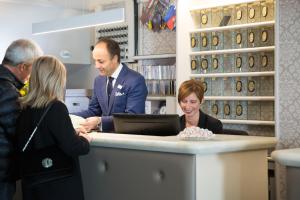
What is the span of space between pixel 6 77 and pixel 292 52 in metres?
2.77

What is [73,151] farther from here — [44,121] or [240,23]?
[240,23]

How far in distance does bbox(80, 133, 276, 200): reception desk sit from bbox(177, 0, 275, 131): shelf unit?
2.47 m

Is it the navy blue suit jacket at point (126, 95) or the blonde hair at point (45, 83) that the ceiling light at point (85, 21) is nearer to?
the navy blue suit jacket at point (126, 95)

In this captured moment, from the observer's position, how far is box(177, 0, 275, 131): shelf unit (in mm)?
5289

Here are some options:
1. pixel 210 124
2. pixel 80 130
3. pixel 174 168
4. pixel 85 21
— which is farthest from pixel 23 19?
pixel 174 168

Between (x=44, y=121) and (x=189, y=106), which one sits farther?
(x=189, y=106)

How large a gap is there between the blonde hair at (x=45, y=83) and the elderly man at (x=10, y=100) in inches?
5.7

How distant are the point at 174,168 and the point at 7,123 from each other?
95cm

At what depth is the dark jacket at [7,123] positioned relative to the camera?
2705 millimetres

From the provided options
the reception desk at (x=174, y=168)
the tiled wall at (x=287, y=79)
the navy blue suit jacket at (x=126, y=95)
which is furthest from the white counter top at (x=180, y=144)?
the tiled wall at (x=287, y=79)

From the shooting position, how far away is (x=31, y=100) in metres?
2.56

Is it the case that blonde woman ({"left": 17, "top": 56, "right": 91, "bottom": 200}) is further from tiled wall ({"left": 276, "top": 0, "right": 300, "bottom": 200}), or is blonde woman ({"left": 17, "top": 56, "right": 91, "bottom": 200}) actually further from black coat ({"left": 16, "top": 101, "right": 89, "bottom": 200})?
tiled wall ({"left": 276, "top": 0, "right": 300, "bottom": 200})

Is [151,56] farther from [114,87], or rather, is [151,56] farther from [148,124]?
[148,124]

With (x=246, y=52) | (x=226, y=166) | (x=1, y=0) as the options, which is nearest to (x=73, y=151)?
(x=226, y=166)
